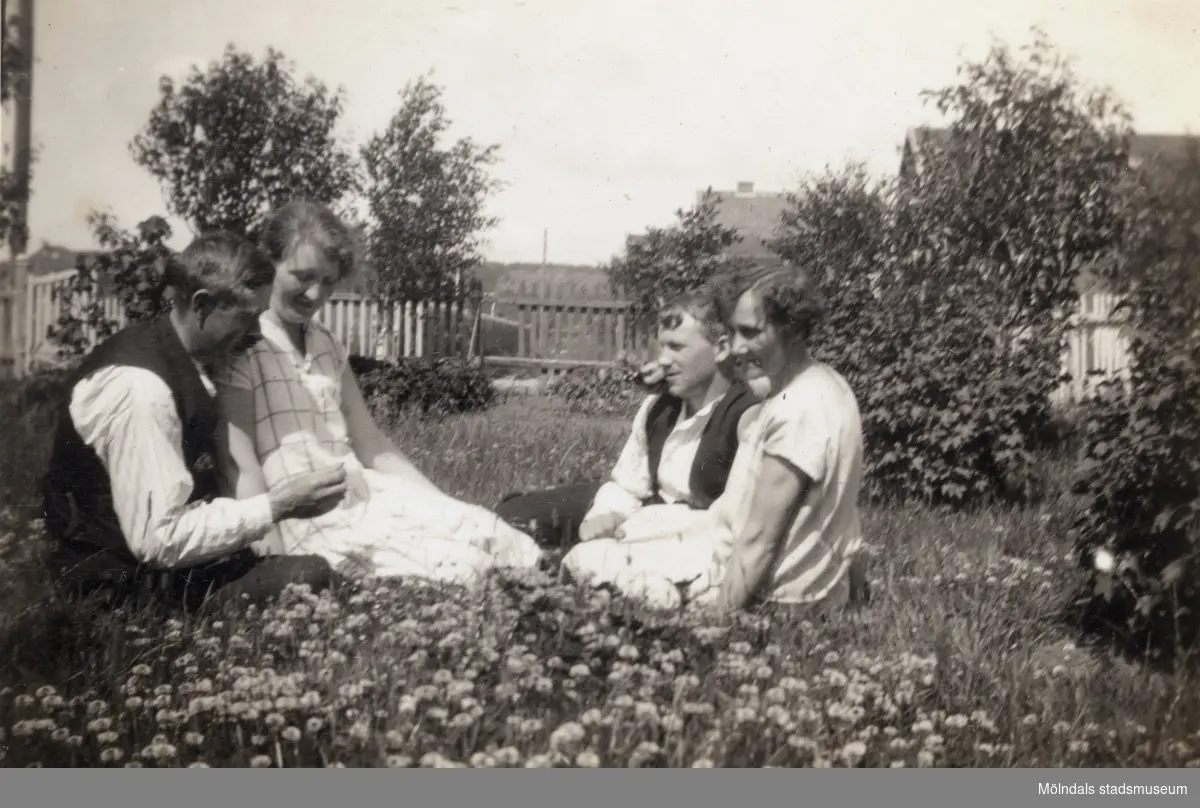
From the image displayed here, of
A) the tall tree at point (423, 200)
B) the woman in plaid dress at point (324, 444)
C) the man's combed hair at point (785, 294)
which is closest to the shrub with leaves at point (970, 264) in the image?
the man's combed hair at point (785, 294)

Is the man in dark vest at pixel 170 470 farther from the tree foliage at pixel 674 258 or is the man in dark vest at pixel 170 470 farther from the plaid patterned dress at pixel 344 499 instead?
the tree foliage at pixel 674 258

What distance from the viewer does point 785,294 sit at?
3.34 meters

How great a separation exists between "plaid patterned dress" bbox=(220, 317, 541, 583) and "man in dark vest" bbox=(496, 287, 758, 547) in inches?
7.0

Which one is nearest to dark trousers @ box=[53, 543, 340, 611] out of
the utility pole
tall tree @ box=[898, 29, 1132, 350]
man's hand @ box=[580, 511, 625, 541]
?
man's hand @ box=[580, 511, 625, 541]

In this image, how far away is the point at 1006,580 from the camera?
3568 millimetres

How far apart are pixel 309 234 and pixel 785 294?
1622 millimetres

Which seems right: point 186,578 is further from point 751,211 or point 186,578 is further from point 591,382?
point 751,211

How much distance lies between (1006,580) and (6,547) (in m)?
3.38

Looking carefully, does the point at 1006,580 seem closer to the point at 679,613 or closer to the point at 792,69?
the point at 679,613

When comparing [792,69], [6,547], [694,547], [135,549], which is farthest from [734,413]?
[6,547]

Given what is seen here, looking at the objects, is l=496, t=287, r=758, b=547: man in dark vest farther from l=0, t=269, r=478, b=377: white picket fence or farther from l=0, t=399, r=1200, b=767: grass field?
l=0, t=269, r=478, b=377: white picket fence

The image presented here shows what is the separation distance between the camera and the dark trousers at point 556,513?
3.70m

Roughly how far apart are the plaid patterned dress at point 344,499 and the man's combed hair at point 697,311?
3.08 feet

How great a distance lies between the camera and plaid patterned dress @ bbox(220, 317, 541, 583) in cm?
341
